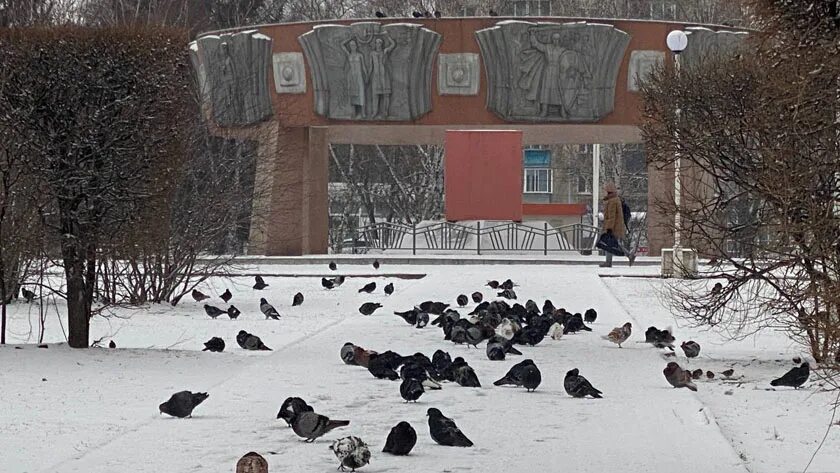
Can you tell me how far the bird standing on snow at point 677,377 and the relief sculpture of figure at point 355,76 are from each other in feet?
71.6

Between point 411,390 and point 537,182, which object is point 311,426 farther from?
point 537,182

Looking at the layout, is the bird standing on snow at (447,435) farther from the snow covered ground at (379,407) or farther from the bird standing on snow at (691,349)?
the bird standing on snow at (691,349)

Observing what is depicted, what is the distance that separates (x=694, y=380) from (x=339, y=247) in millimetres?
33732

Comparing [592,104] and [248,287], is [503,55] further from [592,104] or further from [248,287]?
[248,287]

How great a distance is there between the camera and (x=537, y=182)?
3049 inches

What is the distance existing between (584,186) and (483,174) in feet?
136

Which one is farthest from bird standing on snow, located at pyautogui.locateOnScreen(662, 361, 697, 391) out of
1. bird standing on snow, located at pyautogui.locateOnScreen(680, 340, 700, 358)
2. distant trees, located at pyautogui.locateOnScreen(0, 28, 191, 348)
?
distant trees, located at pyautogui.locateOnScreen(0, 28, 191, 348)

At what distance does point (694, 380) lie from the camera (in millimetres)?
11250

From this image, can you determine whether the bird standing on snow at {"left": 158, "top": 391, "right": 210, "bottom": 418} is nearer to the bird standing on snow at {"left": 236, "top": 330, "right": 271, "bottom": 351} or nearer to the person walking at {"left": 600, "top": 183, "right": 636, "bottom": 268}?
the bird standing on snow at {"left": 236, "top": 330, "right": 271, "bottom": 351}

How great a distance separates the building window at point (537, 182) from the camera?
252ft

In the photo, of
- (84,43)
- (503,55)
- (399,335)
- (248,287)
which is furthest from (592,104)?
(84,43)

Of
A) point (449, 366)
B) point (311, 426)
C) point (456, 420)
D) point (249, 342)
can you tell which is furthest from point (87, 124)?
point (311, 426)

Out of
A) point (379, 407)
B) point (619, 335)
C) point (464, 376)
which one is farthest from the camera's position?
point (619, 335)

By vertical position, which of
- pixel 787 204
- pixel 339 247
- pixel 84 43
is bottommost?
pixel 339 247
